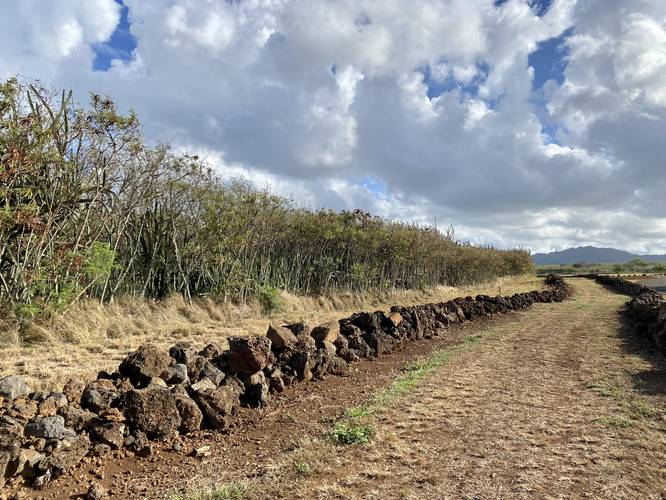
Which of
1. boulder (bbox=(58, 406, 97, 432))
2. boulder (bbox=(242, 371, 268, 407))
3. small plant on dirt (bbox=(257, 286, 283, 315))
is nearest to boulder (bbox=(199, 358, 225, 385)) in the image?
boulder (bbox=(242, 371, 268, 407))

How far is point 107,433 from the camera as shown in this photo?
3.75 meters

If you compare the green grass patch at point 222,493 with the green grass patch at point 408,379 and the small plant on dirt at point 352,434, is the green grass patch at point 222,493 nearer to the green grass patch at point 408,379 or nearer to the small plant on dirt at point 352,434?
the small plant on dirt at point 352,434

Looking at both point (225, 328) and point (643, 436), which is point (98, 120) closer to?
point (225, 328)

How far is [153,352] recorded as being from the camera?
5.11 m

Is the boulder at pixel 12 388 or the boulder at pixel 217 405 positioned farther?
the boulder at pixel 217 405

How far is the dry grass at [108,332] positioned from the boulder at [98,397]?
1167 millimetres

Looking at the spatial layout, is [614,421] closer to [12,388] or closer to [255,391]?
[255,391]

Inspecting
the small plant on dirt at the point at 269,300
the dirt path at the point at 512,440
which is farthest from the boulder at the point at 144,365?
the small plant on dirt at the point at 269,300

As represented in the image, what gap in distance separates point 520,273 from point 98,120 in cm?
5680

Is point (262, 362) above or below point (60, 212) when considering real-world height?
below

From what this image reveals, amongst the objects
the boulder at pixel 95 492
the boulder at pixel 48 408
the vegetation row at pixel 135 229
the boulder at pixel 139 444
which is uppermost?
the vegetation row at pixel 135 229

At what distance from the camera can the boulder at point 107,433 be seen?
3736 mm

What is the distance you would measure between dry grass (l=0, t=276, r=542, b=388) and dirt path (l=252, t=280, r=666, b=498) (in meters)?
3.64

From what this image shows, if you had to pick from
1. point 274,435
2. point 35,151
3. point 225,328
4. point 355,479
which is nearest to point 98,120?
point 35,151
